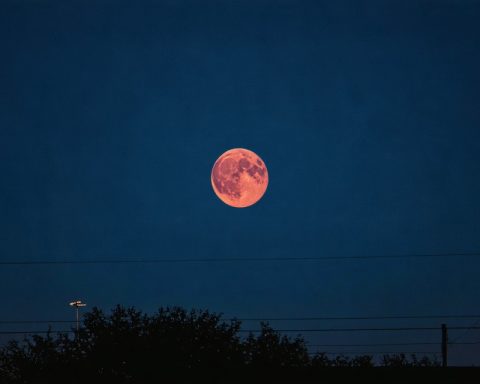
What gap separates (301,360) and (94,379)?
40.2 ft

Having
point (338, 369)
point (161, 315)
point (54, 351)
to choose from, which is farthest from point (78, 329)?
point (338, 369)

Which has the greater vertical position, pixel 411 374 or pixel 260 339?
pixel 260 339

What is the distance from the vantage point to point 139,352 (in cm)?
3553

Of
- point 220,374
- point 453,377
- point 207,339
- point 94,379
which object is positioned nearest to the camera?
point 453,377

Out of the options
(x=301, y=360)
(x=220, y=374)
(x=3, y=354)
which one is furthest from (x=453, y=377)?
(x=3, y=354)

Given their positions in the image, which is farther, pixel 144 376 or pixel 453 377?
pixel 144 376

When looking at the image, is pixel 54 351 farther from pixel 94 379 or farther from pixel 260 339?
pixel 260 339

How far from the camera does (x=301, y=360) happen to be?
41.4m

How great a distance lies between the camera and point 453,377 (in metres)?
25.3

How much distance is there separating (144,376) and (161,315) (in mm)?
5546

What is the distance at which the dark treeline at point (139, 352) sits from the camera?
34.5m

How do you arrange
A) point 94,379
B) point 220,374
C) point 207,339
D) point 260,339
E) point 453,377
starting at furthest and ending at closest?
point 260,339
point 207,339
point 94,379
point 220,374
point 453,377

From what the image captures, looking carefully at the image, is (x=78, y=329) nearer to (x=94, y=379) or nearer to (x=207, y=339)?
(x=94, y=379)

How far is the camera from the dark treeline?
1358 inches
